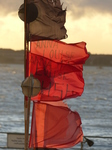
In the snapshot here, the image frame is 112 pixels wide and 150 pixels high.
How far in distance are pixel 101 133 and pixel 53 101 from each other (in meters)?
51.9

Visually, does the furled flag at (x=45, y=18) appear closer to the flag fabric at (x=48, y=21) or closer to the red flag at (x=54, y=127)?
the flag fabric at (x=48, y=21)

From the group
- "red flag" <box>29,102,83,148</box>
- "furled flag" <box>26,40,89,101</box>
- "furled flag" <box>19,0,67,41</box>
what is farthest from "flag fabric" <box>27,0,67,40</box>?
"red flag" <box>29,102,83,148</box>

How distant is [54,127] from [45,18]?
3.75 meters

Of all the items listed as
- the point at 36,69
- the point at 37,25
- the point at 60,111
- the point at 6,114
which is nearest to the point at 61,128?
the point at 60,111

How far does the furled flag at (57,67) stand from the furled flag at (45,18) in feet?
1.33

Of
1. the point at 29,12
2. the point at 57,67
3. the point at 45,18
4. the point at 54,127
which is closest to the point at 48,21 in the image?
the point at 45,18

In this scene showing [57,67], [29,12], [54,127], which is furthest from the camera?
[57,67]

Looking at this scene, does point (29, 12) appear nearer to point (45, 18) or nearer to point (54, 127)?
point (45, 18)

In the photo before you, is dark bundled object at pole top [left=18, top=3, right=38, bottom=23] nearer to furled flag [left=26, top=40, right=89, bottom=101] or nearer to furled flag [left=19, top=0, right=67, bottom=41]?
furled flag [left=19, top=0, right=67, bottom=41]

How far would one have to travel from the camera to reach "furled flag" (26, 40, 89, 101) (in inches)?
707

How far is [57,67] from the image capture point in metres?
18.3

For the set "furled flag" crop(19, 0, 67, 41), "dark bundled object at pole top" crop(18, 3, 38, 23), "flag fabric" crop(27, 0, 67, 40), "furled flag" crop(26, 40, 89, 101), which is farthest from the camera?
"furled flag" crop(26, 40, 89, 101)

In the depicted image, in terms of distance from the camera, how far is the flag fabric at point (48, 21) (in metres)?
17.5

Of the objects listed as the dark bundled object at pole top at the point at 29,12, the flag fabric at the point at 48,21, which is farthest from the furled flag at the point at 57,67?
the dark bundled object at pole top at the point at 29,12
